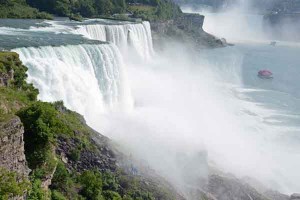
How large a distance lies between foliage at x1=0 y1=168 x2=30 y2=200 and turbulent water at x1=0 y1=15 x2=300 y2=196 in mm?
9841

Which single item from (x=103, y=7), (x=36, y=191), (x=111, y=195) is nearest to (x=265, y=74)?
(x=103, y=7)

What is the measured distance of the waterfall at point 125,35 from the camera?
3988 cm

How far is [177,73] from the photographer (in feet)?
169

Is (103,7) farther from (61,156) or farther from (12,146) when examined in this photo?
(12,146)

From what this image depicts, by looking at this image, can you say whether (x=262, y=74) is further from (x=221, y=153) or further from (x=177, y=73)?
(x=221, y=153)

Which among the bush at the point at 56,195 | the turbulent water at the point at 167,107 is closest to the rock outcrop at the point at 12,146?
the bush at the point at 56,195

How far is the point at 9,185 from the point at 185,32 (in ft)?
236

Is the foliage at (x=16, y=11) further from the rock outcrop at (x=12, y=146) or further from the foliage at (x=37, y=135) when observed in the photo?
the rock outcrop at (x=12, y=146)

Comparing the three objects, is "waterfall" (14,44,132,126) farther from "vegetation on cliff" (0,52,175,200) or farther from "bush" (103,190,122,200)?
"bush" (103,190,122,200)

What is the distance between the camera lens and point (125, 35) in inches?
1828

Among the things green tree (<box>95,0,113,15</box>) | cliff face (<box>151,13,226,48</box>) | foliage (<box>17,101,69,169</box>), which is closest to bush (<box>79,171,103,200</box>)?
foliage (<box>17,101,69,169</box>)

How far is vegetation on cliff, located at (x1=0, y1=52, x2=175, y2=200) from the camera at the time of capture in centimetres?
1145

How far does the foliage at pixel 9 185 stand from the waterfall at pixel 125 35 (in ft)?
90.2

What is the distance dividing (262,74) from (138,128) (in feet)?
105
